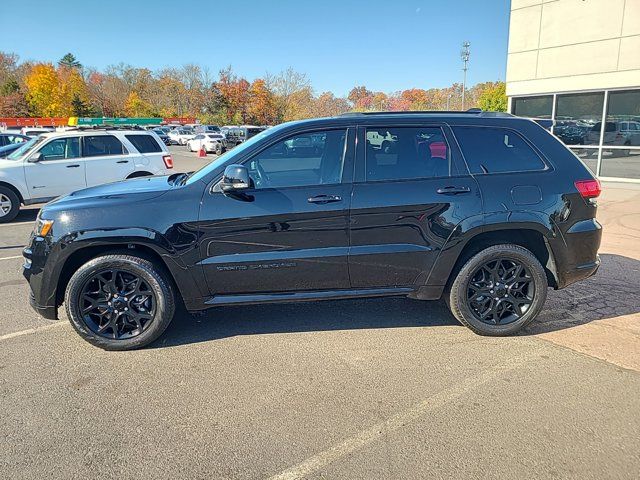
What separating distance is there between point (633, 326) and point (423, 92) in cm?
9293

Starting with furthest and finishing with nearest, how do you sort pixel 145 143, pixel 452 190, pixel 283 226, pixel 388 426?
1. pixel 145 143
2. pixel 452 190
3. pixel 283 226
4. pixel 388 426

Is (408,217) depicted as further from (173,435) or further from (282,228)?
(173,435)

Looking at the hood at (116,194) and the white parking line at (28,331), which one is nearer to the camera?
the hood at (116,194)

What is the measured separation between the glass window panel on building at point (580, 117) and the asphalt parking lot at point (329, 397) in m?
10.6

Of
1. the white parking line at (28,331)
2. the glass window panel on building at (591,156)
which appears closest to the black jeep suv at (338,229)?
the white parking line at (28,331)

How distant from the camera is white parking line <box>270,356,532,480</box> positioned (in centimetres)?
237

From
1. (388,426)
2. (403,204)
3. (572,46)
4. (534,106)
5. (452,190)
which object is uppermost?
(572,46)

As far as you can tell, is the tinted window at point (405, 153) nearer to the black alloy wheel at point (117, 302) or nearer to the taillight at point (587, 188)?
the taillight at point (587, 188)

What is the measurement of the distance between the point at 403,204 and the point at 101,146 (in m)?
8.28

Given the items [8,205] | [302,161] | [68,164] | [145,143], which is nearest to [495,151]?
[302,161]

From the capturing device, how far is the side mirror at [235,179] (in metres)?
3.41

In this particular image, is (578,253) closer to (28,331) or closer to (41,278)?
(41,278)

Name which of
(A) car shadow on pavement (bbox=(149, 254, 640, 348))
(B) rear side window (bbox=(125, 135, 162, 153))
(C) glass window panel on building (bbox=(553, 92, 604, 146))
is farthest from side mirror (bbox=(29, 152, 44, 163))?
(C) glass window panel on building (bbox=(553, 92, 604, 146))

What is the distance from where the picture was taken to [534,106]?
14289 millimetres
